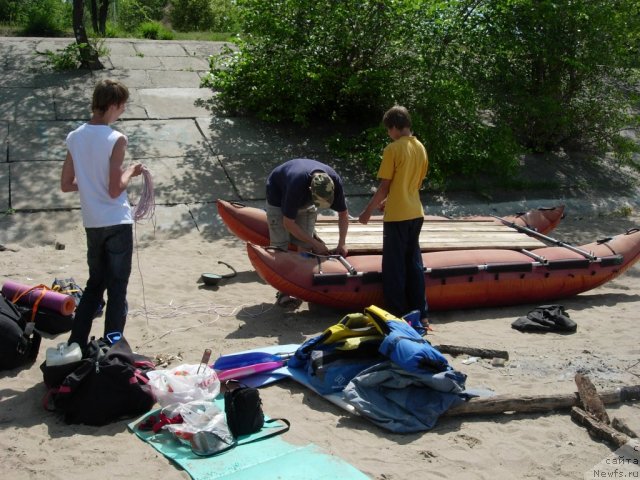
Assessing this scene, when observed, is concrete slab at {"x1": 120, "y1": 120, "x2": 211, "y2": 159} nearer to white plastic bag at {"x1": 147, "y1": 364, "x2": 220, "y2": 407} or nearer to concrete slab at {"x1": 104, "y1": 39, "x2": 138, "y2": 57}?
concrete slab at {"x1": 104, "y1": 39, "x2": 138, "y2": 57}

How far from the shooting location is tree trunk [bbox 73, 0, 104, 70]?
1275 centimetres

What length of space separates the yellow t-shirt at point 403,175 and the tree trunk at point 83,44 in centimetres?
808

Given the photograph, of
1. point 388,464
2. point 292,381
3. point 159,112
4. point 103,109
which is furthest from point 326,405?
point 159,112

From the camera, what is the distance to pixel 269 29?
39.5 ft

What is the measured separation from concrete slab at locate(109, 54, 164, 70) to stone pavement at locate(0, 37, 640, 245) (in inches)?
0.7

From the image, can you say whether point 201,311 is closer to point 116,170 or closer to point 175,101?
point 116,170

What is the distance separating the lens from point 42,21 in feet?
51.4

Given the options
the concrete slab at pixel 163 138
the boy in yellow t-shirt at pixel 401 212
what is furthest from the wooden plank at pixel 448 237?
Answer: the concrete slab at pixel 163 138

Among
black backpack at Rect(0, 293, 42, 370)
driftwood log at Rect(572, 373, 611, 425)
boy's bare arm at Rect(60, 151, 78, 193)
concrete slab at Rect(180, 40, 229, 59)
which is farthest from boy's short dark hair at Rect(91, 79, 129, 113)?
concrete slab at Rect(180, 40, 229, 59)

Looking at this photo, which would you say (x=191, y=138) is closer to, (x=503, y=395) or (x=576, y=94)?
(x=576, y=94)

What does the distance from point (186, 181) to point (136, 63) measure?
416cm

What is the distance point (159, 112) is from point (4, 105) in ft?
7.59

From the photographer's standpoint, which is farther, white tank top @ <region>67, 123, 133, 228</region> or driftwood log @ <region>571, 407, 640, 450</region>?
white tank top @ <region>67, 123, 133, 228</region>

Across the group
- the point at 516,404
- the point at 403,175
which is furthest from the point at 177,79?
the point at 516,404
